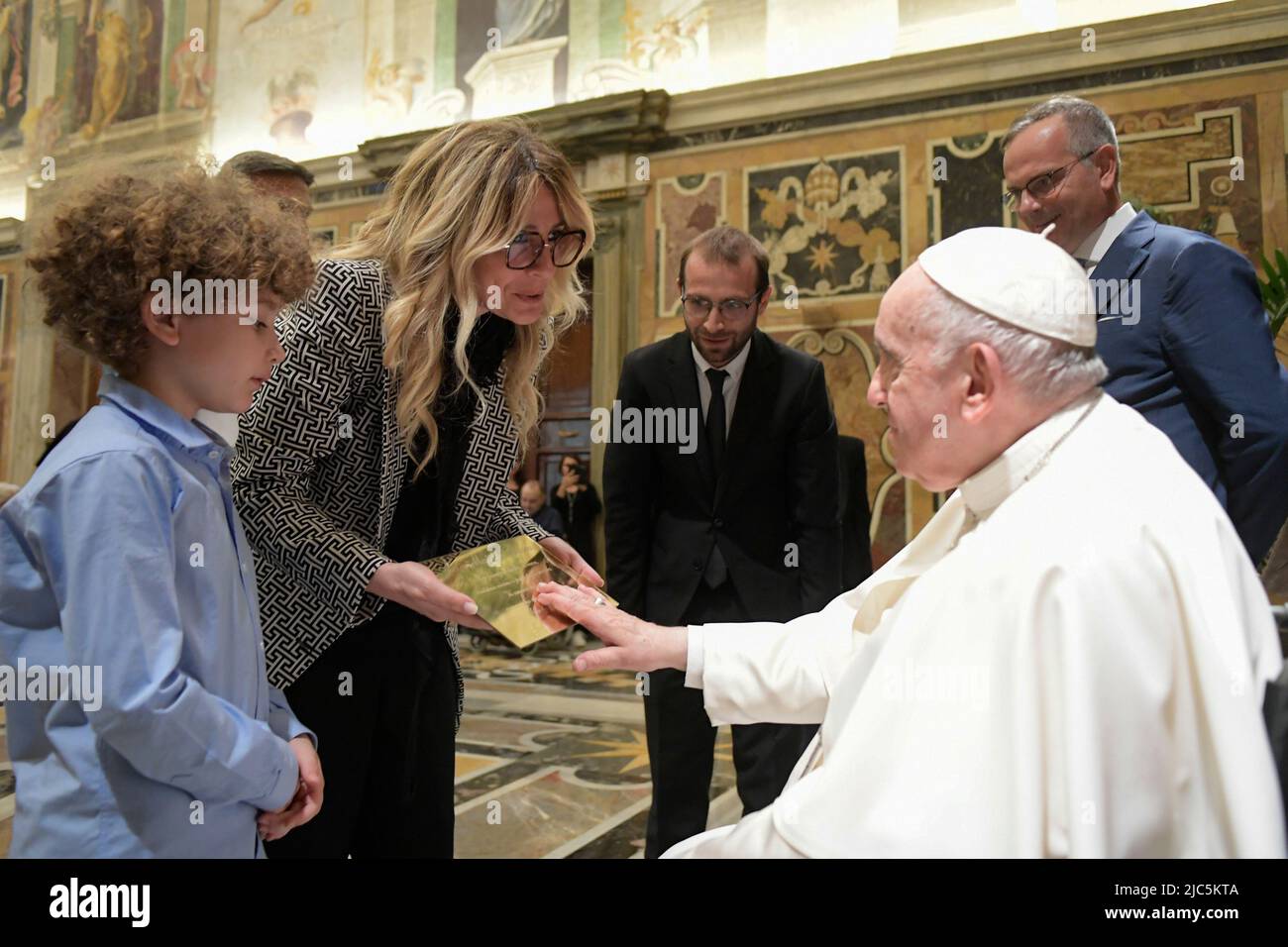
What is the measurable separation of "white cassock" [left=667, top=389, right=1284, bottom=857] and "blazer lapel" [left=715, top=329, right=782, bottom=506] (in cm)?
187

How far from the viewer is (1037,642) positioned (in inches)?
52.8

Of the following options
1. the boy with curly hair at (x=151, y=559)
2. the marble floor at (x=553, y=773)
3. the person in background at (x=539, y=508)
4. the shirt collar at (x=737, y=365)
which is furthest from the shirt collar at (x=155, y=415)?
the person in background at (x=539, y=508)

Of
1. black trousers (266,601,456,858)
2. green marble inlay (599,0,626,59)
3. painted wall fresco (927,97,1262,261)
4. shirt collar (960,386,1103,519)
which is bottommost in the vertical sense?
black trousers (266,601,456,858)

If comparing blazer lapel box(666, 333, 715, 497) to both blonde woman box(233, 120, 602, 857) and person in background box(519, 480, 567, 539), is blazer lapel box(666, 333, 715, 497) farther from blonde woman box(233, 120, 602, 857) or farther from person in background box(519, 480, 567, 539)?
person in background box(519, 480, 567, 539)

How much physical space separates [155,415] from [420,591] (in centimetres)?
57

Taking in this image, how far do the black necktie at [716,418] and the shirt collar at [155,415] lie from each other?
6.85 feet

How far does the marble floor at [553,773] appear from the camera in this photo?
3697mm

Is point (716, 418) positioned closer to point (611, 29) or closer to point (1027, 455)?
point (1027, 455)

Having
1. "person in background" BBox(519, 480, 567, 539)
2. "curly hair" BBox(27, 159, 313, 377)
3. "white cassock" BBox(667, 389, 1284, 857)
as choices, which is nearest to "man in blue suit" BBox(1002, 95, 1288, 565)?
"white cassock" BBox(667, 389, 1284, 857)

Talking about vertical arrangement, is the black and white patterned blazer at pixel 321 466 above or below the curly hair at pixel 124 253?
below

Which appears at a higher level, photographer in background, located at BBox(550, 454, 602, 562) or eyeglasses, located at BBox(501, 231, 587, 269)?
eyeglasses, located at BBox(501, 231, 587, 269)

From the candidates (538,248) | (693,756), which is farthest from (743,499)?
(538,248)

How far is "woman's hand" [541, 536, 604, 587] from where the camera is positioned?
2.15m

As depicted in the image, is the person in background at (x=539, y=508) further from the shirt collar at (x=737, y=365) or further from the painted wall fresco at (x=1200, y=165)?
the shirt collar at (x=737, y=365)
